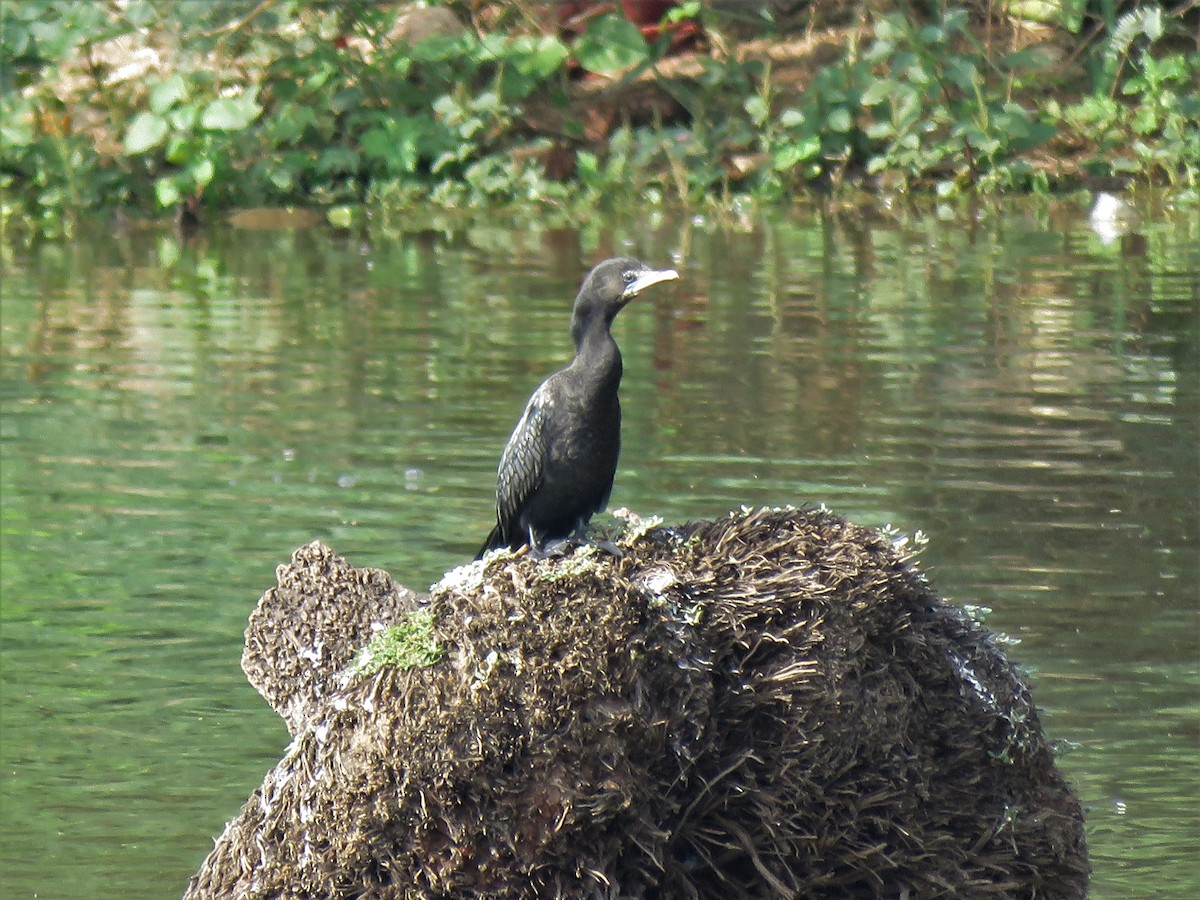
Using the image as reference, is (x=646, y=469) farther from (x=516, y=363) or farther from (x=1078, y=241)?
(x=1078, y=241)

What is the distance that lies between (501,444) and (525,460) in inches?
176

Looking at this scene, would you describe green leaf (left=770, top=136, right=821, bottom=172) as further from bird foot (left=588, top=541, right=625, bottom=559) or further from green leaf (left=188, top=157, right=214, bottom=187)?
bird foot (left=588, top=541, right=625, bottom=559)

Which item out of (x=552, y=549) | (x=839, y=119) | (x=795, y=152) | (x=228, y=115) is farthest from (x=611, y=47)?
(x=552, y=549)

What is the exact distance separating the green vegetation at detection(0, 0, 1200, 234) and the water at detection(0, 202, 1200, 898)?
1559 millimetres

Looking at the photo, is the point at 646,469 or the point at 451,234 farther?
the point at 451,234

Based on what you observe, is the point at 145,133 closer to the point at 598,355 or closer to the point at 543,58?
the point at 543,58

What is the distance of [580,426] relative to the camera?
5168 mm

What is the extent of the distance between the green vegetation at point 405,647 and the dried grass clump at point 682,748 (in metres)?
0.02

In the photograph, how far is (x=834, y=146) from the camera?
56.5ft

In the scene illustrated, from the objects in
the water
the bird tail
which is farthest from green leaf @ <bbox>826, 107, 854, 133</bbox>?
the bird tail

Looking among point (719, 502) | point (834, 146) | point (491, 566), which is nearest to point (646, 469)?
point (719, 502)

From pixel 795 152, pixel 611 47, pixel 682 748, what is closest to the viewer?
pixel 682 748

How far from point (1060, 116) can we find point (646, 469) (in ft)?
31.3

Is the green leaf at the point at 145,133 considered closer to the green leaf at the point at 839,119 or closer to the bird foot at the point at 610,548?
the green leaf at the point at 839,119
